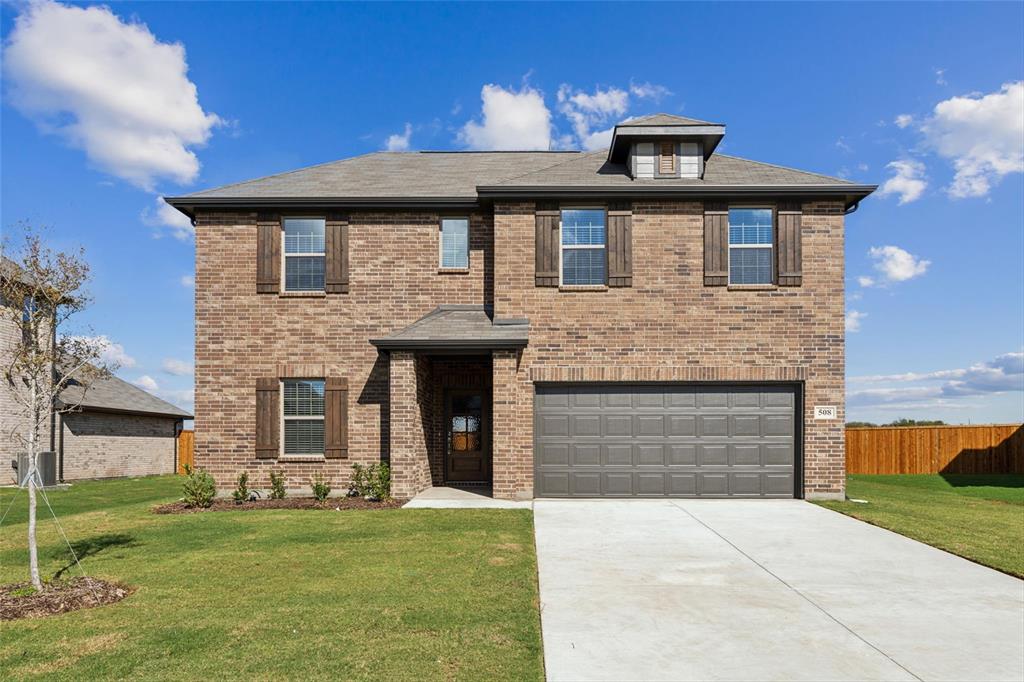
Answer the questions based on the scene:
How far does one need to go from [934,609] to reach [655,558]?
304 centimetres

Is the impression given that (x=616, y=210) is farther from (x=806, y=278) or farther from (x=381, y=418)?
(x=381, y=418)

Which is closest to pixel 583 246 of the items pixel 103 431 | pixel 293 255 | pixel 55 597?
pixel 293 255

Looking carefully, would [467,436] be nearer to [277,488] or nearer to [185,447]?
[277,488]

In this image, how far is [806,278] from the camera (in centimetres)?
1327

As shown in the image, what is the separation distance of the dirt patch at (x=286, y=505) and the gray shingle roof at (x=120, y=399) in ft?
33.3

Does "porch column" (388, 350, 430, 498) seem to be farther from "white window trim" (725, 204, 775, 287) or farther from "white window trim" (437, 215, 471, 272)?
"white window trim" (725, 204, 775, 287)

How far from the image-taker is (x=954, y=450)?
2298cm

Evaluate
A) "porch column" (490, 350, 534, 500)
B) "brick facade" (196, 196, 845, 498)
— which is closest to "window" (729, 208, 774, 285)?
"brick facade" (196, 196, 845, 498)

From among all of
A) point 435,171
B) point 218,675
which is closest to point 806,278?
point 435,171

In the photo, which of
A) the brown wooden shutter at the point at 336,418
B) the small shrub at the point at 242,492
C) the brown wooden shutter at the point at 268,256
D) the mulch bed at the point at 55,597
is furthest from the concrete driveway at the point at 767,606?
the brown wooden shutter at the point at 268,256

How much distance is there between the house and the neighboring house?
807cm

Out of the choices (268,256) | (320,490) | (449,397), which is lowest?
(320,490)

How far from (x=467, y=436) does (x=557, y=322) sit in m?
3.76

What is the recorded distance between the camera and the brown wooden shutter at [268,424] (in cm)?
1373
